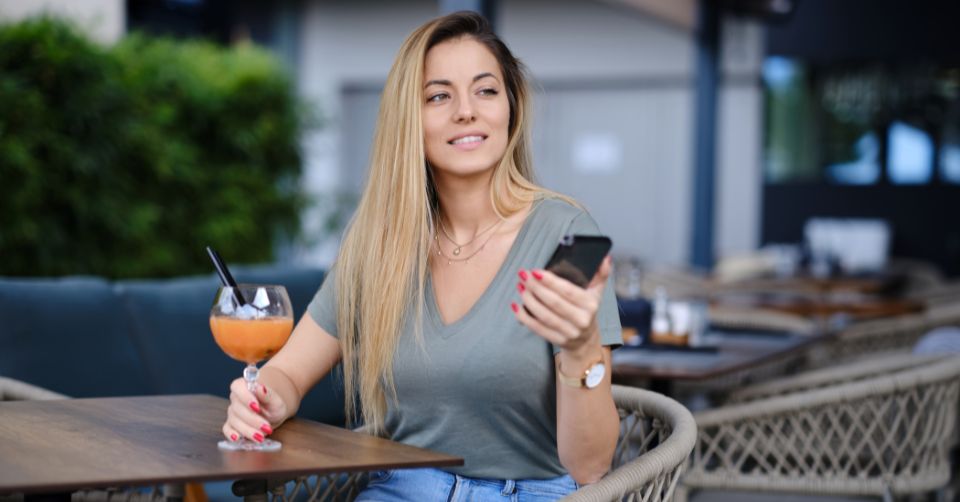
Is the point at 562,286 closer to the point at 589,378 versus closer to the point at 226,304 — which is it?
the point at 589,378

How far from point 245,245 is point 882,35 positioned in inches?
269

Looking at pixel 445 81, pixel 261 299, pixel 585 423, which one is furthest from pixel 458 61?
pixel 585 423

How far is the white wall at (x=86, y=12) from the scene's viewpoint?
4.76 m

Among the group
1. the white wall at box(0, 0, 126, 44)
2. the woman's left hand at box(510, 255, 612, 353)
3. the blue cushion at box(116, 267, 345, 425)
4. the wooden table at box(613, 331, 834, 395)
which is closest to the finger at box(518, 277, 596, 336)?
the woman's left hand at box(510, 255, 612, 353)

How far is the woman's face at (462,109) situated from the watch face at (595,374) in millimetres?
473

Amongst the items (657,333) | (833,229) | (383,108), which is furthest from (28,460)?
(833,229)

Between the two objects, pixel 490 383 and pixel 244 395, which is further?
pixel 490 383

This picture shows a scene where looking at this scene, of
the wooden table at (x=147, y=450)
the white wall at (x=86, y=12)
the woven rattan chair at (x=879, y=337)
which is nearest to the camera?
the wooden table at (x=147, y=450)

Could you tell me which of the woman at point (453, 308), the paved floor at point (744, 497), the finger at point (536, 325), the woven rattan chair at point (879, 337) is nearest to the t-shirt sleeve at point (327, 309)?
the woman at point (453, 308)

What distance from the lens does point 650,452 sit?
1562mm

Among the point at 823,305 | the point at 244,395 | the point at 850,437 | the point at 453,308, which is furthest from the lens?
the point at 823,305

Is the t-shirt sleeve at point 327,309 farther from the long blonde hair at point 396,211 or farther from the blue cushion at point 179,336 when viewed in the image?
the blue cushion at point 179,336

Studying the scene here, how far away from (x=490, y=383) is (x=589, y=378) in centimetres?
22

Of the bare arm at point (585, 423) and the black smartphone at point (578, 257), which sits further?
the bare arm at point (585, 423)
